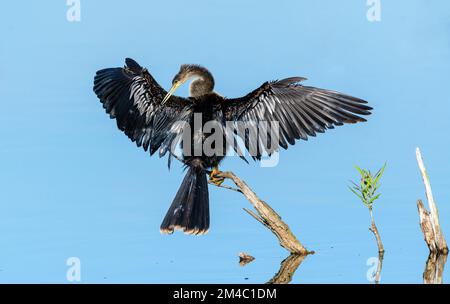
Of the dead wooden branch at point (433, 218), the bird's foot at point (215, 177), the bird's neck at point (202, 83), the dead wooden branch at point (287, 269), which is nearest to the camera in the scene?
the dead wooden branch at point (287, 269)

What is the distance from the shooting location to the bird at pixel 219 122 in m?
7.57

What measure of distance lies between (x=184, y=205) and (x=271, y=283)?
5.09 feet

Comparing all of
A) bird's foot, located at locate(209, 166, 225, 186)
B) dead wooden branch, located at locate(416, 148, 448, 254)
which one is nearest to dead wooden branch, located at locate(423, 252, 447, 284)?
dead wooden branch, located at locate(416, 148, 448, 254)

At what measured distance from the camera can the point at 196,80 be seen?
8.60 metres

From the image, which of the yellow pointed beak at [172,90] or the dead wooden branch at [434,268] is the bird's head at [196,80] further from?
the dead wooden branch at [434,268]

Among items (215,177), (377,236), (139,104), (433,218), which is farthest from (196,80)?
(433,218)

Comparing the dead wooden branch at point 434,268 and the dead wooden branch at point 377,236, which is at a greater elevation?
the dead wooden branch at point 377,236

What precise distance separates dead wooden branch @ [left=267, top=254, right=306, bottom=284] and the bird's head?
2.17m

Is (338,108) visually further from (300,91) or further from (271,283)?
(271,283)

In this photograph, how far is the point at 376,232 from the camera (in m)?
7.43

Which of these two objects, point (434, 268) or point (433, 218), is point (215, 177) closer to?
point (433, 218)

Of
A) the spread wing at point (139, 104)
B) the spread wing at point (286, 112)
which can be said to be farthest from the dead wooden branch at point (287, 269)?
the spread wing at point (139, 104)

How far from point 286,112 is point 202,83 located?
118 cm
